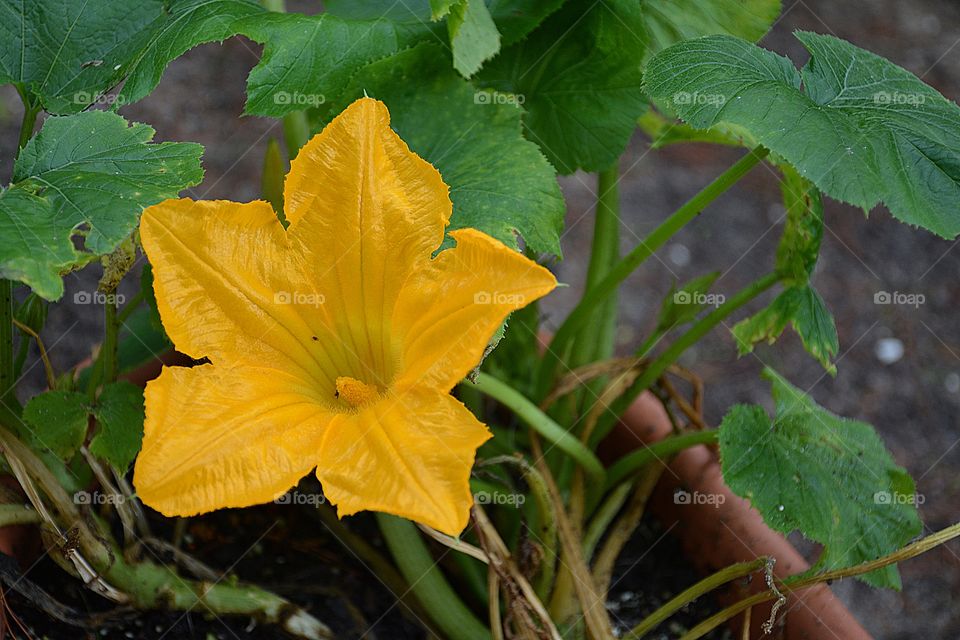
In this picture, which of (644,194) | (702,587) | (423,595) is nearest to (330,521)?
(423,595)

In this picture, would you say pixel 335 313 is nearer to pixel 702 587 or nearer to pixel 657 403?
pixel 702 587

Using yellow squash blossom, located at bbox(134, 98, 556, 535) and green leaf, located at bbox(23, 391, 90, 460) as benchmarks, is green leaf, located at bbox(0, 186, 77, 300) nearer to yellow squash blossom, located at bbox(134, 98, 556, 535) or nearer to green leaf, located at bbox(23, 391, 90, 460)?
yellow squash blossom, located at bbox(134, 98, 556, 535)

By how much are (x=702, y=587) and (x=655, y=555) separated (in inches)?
13.6

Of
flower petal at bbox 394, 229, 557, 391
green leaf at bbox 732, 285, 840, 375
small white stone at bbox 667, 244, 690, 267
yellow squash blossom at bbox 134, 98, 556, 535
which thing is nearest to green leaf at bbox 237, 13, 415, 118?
yellow squash blossom at bbox 134, 98, 556, 535

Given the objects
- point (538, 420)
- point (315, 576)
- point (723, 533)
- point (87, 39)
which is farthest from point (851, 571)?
point (87, 39)

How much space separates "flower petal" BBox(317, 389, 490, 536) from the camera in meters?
0.82

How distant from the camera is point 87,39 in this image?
1.24m

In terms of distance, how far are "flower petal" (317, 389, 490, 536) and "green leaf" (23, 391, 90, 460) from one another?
392 millimetres

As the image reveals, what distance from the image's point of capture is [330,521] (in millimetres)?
1449

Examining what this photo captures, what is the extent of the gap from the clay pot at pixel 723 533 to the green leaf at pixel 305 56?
726 millimetres

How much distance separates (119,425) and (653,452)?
73cm

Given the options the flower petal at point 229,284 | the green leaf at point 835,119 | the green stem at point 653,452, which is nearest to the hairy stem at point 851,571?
the green stem at point 653,452

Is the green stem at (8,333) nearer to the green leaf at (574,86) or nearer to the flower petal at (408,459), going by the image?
the flower petal at (408,459)

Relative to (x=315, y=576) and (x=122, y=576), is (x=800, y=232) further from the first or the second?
(x=122, y=576)
